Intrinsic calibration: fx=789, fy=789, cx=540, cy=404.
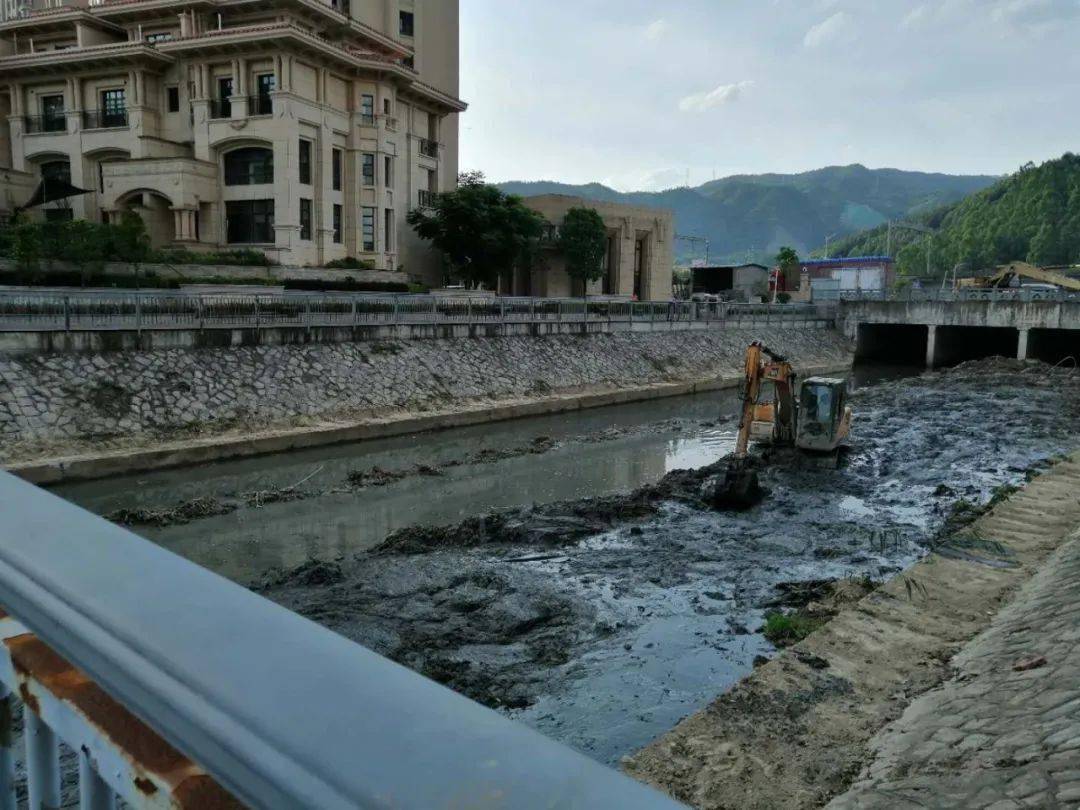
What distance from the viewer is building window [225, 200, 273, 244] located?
1491 inches

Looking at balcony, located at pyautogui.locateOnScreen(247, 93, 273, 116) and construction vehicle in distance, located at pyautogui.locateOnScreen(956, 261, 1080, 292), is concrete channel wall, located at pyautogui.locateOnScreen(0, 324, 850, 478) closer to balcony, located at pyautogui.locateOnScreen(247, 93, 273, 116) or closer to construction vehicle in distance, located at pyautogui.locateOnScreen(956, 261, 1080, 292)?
balcony, located at pyautogui.locateOnScreen(247, 93, 273, 116)

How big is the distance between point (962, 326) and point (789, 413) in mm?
37203

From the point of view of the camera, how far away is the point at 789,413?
20188 mm

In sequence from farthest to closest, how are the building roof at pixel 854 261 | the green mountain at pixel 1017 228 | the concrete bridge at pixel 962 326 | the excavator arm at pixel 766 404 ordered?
the green mountain at pixel 1017 228 → the building roof at pixel 854 261 → the concrete bridge at pixel 962 326 → the excavator arm at pixel 766 404

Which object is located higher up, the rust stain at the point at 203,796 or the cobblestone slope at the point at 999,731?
the rust stain at the point at 203,796

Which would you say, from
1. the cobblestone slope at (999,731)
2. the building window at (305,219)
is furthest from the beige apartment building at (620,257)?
the cobblestone slope at (999,731)

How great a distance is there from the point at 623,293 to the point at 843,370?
1628 cm

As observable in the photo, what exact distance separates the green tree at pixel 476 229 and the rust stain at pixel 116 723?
41507 millimetres

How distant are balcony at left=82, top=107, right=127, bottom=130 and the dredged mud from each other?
35.4 meters

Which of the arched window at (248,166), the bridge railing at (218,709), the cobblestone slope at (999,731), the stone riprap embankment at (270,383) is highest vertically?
the arched window at (248,166)

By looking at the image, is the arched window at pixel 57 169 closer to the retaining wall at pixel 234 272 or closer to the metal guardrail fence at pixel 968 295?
the retaining wall at pixel 234 272

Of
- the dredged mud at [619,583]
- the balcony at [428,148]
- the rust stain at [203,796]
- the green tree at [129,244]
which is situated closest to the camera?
the rust stain at [203,796]

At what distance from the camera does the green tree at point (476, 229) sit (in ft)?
139

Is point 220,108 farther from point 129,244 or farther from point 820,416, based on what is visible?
point 820,416
